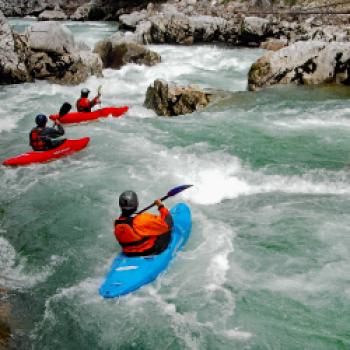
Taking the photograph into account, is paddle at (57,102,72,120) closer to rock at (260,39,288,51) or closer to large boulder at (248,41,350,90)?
large boulder at (248,41,350,90)

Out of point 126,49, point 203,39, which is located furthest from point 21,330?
point 203,39

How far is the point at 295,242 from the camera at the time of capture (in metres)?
6.49

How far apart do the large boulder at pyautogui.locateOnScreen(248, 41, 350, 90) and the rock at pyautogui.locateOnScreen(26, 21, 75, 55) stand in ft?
25.3

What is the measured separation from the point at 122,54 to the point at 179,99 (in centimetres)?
808

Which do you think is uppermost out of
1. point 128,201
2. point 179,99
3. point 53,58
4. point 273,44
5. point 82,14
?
point 128,201

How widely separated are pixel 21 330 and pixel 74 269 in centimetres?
132

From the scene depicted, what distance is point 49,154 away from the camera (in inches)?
394

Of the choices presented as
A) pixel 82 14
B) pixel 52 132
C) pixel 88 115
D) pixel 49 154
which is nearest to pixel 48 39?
pixel 88 115

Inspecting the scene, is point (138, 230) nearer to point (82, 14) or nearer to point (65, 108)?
point (65, 108)

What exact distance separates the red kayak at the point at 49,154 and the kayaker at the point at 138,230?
469 centimetres

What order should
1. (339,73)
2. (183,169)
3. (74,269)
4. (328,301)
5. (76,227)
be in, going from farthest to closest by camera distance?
(339,73) → (183,169) → (76,227) → (74,269) → (328,301)

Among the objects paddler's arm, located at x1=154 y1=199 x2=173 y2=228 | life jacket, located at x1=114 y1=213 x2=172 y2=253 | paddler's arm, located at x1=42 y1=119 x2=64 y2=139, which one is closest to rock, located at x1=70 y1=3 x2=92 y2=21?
paddler's arm, located at x1=42 y1=119 x2=64 y2=139

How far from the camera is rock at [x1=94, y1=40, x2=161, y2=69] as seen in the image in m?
20.1

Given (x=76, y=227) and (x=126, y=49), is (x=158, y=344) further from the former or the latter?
(x=126, y=49)
